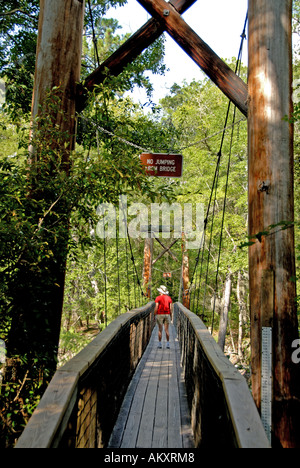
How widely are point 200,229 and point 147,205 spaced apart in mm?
3034

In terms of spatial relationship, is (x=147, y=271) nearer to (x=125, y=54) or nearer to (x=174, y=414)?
(x=174, y=414)

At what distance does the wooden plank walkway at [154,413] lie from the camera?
2.59 metres

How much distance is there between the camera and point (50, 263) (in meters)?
2.78

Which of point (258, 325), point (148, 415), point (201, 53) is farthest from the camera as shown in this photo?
point (148, 415)

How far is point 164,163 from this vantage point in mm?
3787

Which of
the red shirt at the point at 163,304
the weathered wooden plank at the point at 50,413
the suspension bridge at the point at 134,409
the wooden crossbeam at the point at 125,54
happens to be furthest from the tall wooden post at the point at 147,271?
the weathered wooden plank at the point at 50,413

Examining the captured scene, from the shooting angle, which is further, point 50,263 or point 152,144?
point 152,144

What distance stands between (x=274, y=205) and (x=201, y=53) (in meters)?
1.45

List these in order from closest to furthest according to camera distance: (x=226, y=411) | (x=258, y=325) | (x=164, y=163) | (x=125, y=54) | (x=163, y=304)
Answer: (x=226, y=411), (x=258, y=325), (x=125, y=54), (x=164, y=163), (x=163, y=304)

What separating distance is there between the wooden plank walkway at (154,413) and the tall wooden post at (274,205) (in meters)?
0.83

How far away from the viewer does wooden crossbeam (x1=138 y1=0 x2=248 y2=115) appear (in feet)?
9.05

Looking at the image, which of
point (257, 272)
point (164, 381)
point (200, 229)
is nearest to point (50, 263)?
point (257, 272)

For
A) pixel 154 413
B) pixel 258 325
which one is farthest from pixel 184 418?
pixel 258 325
